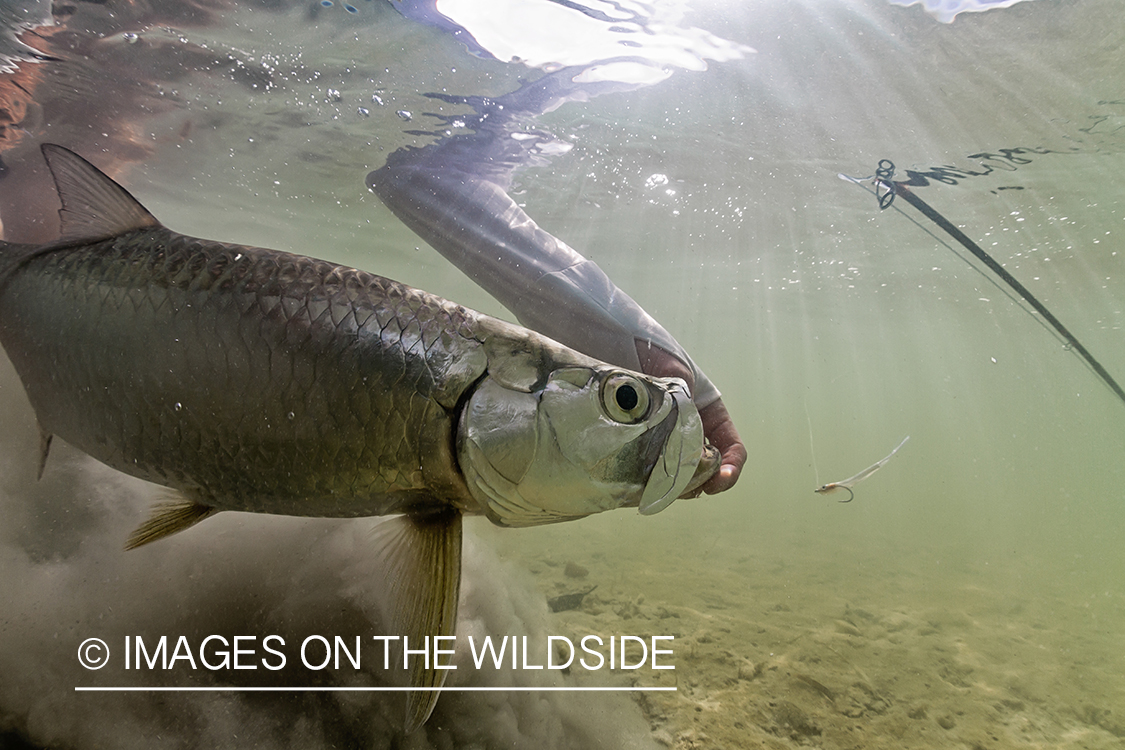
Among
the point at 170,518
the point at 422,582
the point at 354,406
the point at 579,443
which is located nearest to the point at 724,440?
the point at 579,443

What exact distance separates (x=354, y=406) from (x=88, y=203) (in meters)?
1.32

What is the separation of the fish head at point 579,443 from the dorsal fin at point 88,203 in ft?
4.93

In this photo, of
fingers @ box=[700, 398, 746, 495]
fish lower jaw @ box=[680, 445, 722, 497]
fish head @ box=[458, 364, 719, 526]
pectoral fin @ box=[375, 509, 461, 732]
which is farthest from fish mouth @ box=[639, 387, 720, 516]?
fingers @ box=[700, 398, 746, 495]

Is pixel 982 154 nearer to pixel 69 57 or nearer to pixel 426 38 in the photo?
pixel 426 38

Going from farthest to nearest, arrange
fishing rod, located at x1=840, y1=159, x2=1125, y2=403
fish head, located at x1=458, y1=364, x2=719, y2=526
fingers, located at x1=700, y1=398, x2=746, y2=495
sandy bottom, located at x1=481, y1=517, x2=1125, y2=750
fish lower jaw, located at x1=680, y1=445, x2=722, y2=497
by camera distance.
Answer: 1. fishing rod, located at x1=840, y1=159, x2=1125, y2=403
2. sandy bottom, located at x1=481, y1=517, x2=1125, y2=750
3. fingers, located at x1=700, y1=398, x2=746, y2=495
4. fish lower jaw, located at x1=680, y1=445, x2=722, y2=497
5. fish head, located at x1=458, y1=364, x2=719, y2=526

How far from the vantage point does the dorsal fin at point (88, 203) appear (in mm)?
1751

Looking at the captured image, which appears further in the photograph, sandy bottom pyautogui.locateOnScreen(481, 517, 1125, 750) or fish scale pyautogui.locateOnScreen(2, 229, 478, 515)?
sandy bottom pyautogui.locateOnScreen(481, 517, 1125, 750)

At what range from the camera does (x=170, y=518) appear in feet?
5.64

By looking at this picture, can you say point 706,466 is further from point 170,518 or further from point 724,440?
point 170,518

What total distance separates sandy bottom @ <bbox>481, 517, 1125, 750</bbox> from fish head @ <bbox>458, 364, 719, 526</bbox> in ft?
11.1

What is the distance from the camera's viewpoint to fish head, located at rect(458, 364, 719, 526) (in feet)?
4.76

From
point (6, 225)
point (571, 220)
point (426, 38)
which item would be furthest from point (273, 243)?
point (426, 38)

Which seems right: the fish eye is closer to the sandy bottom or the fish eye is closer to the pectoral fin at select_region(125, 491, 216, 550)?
the pectoral fin at select_region(125, 491, 216, 550)

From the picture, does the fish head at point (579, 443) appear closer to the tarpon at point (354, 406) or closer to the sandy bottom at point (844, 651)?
the tarpon at point (354, 406)
